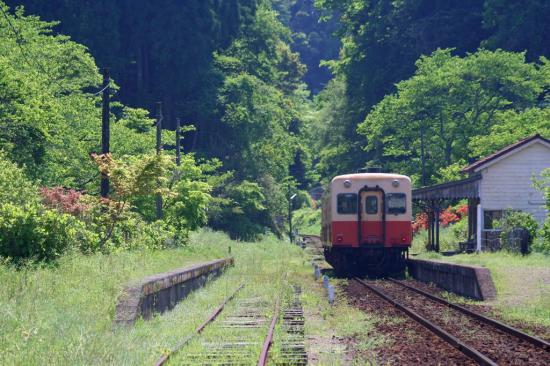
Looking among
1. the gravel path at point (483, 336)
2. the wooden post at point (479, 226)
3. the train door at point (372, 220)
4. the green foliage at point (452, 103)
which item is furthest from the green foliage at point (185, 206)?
the green foliage at point (452, 103)

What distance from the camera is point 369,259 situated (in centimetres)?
2658

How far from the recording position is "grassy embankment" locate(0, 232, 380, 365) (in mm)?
9156

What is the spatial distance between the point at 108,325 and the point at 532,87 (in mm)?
39097

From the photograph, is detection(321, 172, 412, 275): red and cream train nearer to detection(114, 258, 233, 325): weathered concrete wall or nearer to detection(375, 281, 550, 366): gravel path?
detection(114, 258, 233, 325): weathered concrete wall

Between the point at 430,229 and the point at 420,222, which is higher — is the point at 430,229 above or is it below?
below

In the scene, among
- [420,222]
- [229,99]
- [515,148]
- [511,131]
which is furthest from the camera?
[229,99]

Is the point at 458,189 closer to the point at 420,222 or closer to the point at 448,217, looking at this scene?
the point at 448,217

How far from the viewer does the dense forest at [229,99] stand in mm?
26750

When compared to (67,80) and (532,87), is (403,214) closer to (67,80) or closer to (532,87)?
(67,80)

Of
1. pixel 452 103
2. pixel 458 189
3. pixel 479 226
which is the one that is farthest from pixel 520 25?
pixel 479 226

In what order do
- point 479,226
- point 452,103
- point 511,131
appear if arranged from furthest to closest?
point 452,103, point 511,131, point 479,226

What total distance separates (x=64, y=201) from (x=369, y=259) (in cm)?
1012

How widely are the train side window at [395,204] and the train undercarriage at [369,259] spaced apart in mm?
1280

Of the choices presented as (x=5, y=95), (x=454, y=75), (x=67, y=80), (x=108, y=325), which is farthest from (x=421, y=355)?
(x=454, y=75)
